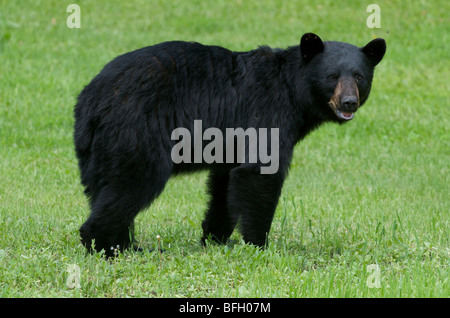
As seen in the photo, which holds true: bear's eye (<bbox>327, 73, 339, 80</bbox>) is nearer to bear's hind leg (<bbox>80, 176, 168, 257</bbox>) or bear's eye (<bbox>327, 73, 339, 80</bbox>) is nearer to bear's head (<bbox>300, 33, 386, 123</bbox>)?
bear's head (<bbox>300, 33, 386, 123</bbox>)

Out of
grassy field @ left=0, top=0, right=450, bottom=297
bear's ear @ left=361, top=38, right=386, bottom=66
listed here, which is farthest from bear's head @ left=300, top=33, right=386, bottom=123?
grassy field @ left=0, top=0, right=450, bottom=297

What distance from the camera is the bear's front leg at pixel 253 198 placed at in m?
5.68

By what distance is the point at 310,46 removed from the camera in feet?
19.3

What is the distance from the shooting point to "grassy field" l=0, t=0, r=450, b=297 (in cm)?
496

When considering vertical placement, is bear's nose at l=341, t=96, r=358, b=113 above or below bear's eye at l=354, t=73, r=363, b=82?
below

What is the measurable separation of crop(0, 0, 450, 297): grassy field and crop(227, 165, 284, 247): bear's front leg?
0.77 ft

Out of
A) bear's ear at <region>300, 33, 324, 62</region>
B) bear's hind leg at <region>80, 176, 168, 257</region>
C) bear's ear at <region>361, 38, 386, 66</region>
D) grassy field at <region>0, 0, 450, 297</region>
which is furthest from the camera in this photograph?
bear's ear at <region>361, 38, 386, 66</region>

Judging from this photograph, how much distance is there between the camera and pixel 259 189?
5688 millimetres

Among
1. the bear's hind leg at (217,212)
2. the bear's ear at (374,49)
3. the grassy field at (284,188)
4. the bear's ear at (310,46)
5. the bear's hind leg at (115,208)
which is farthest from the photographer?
the bear's hind leg at (217,212)

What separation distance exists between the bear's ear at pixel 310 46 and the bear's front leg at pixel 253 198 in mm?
1068

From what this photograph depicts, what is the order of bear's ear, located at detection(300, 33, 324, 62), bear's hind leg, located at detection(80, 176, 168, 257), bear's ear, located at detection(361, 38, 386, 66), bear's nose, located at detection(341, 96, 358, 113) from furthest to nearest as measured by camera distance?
bear's ear, located at detection(361, 38, 386, 66), bear's ear, located at detection(300, 33, 324, 62), bear's nose, located at detection(341, 96, 358, 113), bear's hind leg, located at detection(80, 176, 168, 257)

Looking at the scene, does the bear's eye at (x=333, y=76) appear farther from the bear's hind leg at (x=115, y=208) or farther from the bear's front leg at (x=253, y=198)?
the bear's hind leg at (x=115, y=208)

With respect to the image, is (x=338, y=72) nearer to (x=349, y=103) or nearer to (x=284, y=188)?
(x=349, y=103)

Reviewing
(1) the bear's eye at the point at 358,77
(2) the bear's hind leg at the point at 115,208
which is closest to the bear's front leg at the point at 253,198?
(2) the bear's hind leg at the point at 115,208
